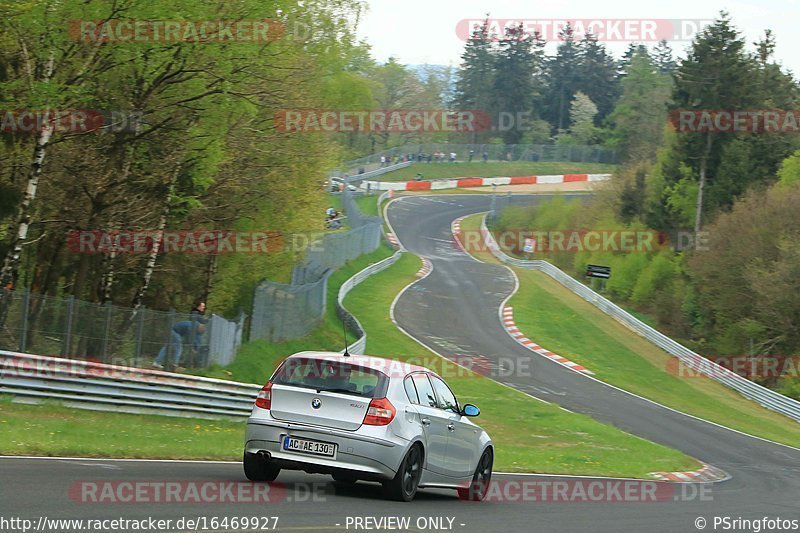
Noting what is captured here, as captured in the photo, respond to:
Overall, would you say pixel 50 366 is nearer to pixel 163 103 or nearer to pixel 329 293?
pixel 163 103

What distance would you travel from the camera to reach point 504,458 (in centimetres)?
2181

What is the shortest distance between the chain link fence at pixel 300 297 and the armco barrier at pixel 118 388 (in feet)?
29.8

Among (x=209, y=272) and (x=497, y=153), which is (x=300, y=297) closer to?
(x=209, y=272)

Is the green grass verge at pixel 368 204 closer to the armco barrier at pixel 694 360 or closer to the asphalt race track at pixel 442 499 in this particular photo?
the armco barrier at pixel 694 360

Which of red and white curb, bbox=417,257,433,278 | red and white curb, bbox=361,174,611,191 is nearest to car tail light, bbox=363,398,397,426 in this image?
red and white curb, bbox=417,257,433,278

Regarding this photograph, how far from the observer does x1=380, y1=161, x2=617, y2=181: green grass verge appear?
351 ft

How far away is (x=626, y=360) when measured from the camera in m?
43.2

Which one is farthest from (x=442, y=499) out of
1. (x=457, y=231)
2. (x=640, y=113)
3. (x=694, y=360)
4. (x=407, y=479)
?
(x=640, y=113)

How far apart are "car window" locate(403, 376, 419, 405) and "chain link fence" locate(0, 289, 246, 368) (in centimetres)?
1030

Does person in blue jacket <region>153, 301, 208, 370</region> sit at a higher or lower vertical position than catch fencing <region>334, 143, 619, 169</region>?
lower

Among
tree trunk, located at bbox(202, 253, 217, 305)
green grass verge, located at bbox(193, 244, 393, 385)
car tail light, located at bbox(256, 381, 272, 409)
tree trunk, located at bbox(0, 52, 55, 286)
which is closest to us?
car tail light, located at bbox(256, 381, 272, 409)

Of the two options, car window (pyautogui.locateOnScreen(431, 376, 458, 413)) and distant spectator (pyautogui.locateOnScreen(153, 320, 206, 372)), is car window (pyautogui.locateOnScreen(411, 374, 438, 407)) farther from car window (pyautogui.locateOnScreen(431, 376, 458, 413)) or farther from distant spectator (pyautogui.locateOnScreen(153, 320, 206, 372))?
distant spectator (pyautogui.locateOnScreen(153, 320, 206, 372))

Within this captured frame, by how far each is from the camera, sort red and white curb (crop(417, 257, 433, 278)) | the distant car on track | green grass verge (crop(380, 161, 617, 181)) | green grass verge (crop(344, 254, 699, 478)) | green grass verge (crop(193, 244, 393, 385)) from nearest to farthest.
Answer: green grass verge (crop(344, 254, 699, 478))
green grass verge (crop(193, 244, 393, 385))
red and white curb (crop(417, 257, 433, 278))
the distant car on track
green grass verge (crop(380, 161, 617, 181))

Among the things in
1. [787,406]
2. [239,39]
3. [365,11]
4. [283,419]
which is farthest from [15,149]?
[787,406]
